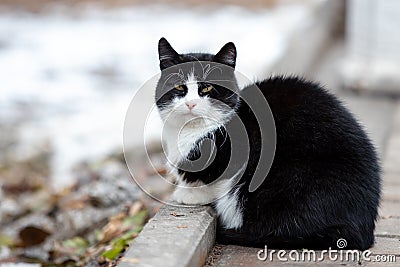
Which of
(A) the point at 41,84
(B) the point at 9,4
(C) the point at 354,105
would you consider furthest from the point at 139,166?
(B) the point at 9,4

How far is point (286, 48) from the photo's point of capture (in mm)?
5809

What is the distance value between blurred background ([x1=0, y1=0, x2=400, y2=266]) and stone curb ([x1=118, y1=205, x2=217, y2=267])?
1.47 feet

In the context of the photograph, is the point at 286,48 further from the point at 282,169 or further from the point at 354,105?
the point at 282,169

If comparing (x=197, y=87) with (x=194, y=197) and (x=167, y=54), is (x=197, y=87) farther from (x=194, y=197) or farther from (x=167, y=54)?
(x=194, y=197)

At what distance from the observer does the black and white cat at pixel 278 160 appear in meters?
2.39

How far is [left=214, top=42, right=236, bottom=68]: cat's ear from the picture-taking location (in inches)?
99.0

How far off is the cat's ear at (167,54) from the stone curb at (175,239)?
53 centimetres

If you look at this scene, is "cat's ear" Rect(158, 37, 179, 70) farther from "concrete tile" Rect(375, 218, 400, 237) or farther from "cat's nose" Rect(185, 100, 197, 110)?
"concrete tile" Rect(375, 218, 400, 237)

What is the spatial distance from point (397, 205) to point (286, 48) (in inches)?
114

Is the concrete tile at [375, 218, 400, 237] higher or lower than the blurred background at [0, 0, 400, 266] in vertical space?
lower

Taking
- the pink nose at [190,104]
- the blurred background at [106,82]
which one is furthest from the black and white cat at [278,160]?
the blurred background at [106,82]

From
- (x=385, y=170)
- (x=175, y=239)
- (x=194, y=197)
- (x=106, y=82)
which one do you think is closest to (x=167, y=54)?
(x=194, y=197)

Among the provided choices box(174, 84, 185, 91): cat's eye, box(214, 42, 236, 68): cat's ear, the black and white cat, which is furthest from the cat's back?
box(174, 84, 185, 91): cat's eye

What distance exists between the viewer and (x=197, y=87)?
8.19ft
